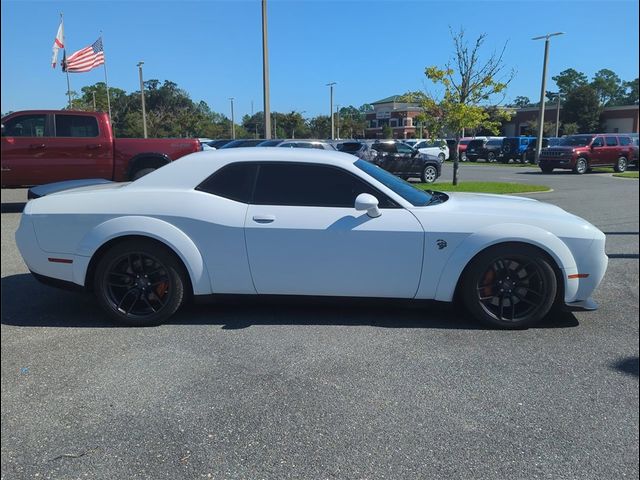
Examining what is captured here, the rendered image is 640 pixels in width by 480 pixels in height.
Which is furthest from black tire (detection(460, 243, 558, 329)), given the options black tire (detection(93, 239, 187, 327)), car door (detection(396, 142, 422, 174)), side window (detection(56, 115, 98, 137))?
car door (detection(396, 142, 422, 174))

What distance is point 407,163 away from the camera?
18.6 m

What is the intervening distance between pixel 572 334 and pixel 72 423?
3602mm

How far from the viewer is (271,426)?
9.18 feet

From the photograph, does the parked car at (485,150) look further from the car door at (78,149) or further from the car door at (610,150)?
the car door at (78,149)

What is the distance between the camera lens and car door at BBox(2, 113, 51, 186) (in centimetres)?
1039

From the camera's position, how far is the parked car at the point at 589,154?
2447cm

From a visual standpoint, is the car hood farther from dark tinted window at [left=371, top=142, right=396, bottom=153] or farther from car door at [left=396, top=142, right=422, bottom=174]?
dark tinted window at [left=371, top=142, right=396, bottom=153]

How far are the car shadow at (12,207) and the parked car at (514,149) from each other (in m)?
32.2

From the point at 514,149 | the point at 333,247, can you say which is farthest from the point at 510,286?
the point at 514,149

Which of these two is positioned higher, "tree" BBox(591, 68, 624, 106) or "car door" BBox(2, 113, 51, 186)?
"tree" BBox(591, 68, 624, 106)

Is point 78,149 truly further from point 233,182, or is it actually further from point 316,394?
point 316,394

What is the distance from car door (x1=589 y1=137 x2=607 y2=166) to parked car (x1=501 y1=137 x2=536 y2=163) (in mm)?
10728

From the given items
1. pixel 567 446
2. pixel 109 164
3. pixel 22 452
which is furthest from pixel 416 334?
pixel 109 164

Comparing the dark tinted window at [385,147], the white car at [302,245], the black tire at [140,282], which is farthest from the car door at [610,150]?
the black tire at [140,282]
